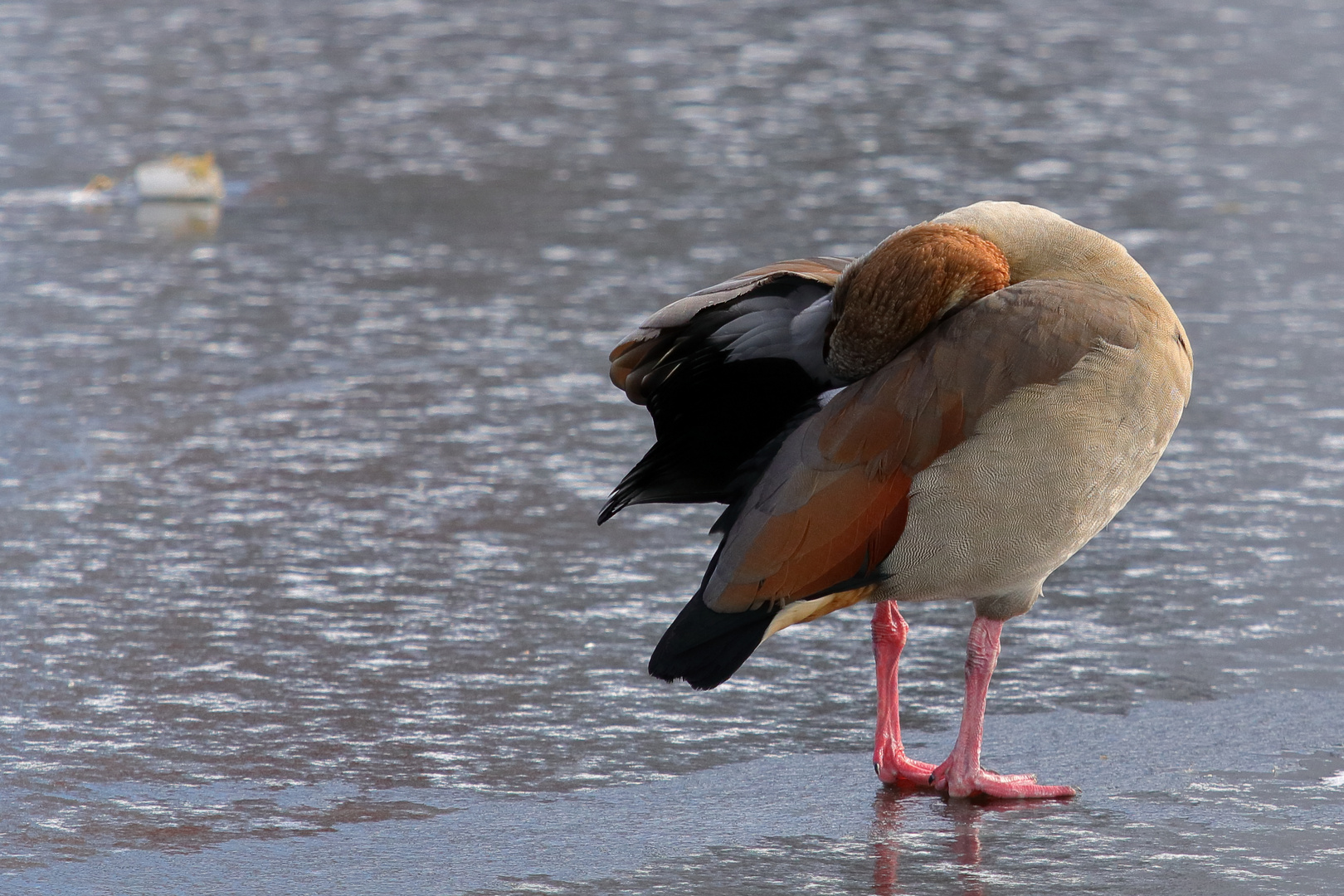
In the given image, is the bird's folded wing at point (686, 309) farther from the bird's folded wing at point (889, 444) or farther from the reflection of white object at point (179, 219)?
the reflection of white object at point (179, 219)

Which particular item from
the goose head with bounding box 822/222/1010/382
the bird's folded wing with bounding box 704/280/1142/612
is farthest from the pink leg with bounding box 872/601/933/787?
the goose head with bounding box 822/222/1010/382

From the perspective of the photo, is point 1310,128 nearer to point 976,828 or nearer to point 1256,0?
point 1256,0

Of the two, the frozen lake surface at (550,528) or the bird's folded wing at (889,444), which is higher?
the bird's folded wing at (889,444)

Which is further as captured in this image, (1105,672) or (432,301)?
(432,301)

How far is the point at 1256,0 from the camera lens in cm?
1702

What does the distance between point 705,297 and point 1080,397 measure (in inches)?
34.5

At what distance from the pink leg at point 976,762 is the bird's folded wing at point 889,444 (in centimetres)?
39

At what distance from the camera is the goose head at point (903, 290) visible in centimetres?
380

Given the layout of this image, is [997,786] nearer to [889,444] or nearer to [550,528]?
[889,444]

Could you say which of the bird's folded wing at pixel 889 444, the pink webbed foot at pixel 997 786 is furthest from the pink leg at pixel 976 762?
Answer: the bird's folded wing at pixel 889 444

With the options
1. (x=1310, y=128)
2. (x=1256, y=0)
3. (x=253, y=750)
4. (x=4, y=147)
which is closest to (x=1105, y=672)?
(x=253, y=750)

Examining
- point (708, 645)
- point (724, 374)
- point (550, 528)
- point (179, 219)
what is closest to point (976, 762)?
point (708, 645)

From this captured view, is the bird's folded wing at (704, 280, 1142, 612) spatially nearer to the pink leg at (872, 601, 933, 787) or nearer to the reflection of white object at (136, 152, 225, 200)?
the pink leg at (872, 601, 933, 787)

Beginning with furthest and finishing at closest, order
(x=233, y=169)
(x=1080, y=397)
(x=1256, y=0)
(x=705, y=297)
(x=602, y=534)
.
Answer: (x=1256, y=0), (x=233, y=169), (x=602, y=534), (x=705, y=297), (x=1080, y=397)
